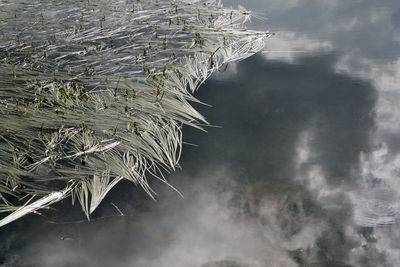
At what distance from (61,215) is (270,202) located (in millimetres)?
1470

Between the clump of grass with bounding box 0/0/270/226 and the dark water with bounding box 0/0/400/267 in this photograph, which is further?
the clump of grass with bounding box 0/0/270/226

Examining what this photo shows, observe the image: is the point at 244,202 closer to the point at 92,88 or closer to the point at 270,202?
the point at 270,202

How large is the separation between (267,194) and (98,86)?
2130mm

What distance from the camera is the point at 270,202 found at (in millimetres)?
2650

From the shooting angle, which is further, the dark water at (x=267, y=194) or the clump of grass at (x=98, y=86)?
the clump of grass at (x=98, y=86)

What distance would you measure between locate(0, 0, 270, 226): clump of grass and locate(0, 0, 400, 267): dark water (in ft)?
0.58

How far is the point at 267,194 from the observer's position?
2721 mm

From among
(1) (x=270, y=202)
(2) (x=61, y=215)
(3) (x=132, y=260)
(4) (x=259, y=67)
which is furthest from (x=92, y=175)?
(4) (x=259, y=67)

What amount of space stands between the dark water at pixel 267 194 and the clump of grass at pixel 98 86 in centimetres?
18

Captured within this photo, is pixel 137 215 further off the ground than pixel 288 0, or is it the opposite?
pixel 288 0

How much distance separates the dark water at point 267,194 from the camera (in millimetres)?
2383

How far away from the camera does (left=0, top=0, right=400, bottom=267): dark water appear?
2.38 meters

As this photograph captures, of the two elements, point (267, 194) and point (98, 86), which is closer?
point (267, 194)

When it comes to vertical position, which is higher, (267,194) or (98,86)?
(98,86)
